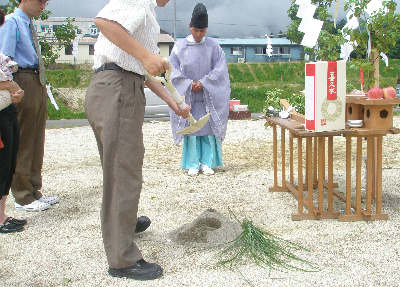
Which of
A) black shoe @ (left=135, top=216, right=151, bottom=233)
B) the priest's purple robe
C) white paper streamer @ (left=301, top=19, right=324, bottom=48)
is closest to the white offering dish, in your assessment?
white paper streamer @ (left=301, top=19, right=324, bottom=48)

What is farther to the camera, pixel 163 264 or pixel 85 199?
A: pixel 85 199

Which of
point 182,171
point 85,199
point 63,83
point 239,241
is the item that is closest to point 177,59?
Answer: point 182,171

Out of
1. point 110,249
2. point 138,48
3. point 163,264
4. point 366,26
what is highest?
point 366,26

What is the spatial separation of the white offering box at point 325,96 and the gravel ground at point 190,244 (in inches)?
32.9

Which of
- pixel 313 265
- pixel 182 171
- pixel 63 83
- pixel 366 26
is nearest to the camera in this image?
pixel 313 265

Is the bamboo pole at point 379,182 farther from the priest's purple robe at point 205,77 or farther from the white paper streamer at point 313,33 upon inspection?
the priest's purple robe at point 205,77

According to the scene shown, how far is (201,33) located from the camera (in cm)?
583

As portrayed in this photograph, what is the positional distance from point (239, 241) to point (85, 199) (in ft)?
6.79

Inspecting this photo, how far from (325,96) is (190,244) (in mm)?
1519

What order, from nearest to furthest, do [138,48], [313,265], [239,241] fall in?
[138,48] → [313,265] → [239,241]

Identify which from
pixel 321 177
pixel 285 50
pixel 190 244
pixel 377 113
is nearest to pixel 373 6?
pixel 377 113

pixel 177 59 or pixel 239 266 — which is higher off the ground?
pixel 177 59

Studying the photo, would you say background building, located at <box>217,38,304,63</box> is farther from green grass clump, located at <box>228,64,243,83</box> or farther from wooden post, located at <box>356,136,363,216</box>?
wooden post, located at <box>356,136,363,216</box>

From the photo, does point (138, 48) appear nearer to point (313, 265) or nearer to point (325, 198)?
point (313, 265)
